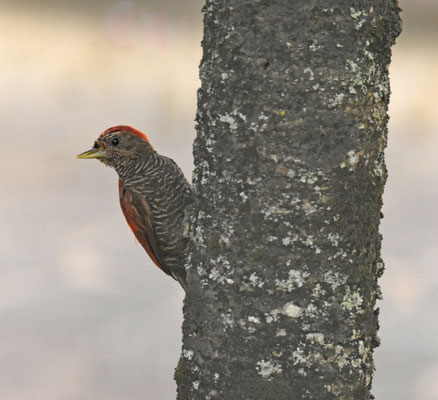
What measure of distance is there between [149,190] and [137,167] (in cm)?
11

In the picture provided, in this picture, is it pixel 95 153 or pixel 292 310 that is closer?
pixel 292 310

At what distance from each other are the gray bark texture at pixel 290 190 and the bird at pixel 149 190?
1.32 m

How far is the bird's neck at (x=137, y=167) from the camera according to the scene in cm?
309

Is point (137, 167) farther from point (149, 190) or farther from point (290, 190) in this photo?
point (290, 190)

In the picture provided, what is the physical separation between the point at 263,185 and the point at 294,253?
0.57ft

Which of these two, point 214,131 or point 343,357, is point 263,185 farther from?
point 343,357

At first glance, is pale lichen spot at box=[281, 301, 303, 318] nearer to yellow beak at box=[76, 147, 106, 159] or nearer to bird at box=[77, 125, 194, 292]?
bird at box=[77, 125, 194, 292]

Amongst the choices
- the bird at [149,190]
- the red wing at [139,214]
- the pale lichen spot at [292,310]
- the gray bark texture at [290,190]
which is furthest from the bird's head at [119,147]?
the pale lichen spot at [292,310]

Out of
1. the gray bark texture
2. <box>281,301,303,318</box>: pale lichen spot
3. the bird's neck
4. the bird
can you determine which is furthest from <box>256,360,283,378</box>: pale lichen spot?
the bird's neck

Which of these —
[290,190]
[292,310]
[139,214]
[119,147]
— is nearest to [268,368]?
[292,310]

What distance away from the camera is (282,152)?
1.62 metres

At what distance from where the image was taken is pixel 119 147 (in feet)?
10.1

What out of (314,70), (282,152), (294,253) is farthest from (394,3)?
(294,253)

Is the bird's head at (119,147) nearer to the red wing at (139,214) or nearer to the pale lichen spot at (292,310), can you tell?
the red wing at (139,214)
